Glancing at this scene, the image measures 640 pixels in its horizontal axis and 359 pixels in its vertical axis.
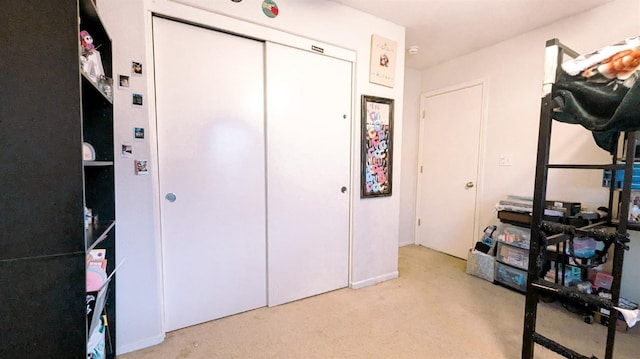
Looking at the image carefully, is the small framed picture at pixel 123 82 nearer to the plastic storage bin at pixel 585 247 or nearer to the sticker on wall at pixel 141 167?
the sticker on wall at pixel 141 167

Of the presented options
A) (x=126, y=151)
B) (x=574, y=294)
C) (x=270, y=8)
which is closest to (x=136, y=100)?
(x=126, y=151)

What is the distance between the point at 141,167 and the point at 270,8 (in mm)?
1398

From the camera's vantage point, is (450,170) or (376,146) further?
(450,170)

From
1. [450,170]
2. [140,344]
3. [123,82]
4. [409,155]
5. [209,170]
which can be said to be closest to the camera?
[123,82]

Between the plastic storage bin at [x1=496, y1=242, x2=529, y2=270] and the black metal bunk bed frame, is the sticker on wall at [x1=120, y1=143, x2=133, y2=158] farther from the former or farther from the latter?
the plastic storage bin at [x1=496, y1=242, x2=529, y2=270]

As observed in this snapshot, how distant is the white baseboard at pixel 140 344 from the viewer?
5.22ft

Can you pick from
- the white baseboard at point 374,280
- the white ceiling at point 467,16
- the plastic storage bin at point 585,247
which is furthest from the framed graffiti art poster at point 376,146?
the plastic storage bin at point 585,247

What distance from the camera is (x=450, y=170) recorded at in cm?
329

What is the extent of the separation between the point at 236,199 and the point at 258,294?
790 mm

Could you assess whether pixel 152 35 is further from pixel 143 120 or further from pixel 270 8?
pixel 270 8

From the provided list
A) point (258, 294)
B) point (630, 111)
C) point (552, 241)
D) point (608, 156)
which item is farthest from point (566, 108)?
point (258, 294)

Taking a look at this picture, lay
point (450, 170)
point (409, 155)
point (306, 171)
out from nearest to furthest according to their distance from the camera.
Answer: point (306, 171)
point (450, 170)
point (409, 155)

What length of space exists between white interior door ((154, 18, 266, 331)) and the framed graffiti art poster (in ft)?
3.04

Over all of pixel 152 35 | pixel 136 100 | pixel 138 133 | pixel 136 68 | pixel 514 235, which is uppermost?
pixel 152 35
